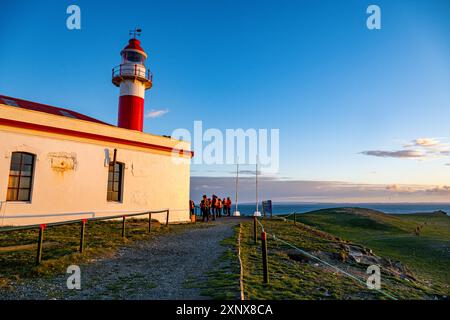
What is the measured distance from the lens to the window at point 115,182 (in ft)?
53.1

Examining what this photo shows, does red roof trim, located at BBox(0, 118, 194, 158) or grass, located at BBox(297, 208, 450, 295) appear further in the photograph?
grass, located at BBox(297, 208, 450, 295)

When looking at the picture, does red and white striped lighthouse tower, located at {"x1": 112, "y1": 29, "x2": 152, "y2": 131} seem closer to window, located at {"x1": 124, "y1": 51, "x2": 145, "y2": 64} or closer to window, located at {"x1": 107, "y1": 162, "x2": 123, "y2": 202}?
window, located at {"x1": 124, "y1": 51, "x2": 145, "y2": 64}

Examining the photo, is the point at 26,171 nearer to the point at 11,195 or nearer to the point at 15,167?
the point at 15,167

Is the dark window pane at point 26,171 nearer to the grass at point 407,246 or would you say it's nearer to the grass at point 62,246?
the grass at point 62,246

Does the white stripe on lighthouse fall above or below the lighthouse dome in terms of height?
below

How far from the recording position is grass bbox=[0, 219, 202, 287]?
700 centimetres

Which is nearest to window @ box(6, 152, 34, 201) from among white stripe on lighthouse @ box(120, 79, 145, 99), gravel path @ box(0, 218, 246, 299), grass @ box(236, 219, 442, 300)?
gravel path @ box(0, 218, 246, 299)

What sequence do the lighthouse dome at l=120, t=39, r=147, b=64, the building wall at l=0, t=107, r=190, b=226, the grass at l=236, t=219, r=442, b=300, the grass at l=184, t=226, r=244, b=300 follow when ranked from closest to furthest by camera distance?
1. the grass at l=184, t=226, r=244, b=300
2. the grass at l=236, t=219, r=442, b=300
3. the building wall at l=0, t=107, r=190, b=226
4. the lighthouse dome at l=120, t=39, r=147, b=64

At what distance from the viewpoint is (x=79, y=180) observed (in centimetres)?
1466

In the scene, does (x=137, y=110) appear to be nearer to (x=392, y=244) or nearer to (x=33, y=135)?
(x=33, y=135)

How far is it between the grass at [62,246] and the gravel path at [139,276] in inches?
17.3

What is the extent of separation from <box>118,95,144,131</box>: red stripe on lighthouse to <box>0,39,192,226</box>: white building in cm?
7

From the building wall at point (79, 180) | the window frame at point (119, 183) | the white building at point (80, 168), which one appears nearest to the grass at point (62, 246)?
the building wall at point (79, 180)

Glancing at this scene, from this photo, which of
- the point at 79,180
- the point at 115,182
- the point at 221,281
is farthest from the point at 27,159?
the point at 221,281
